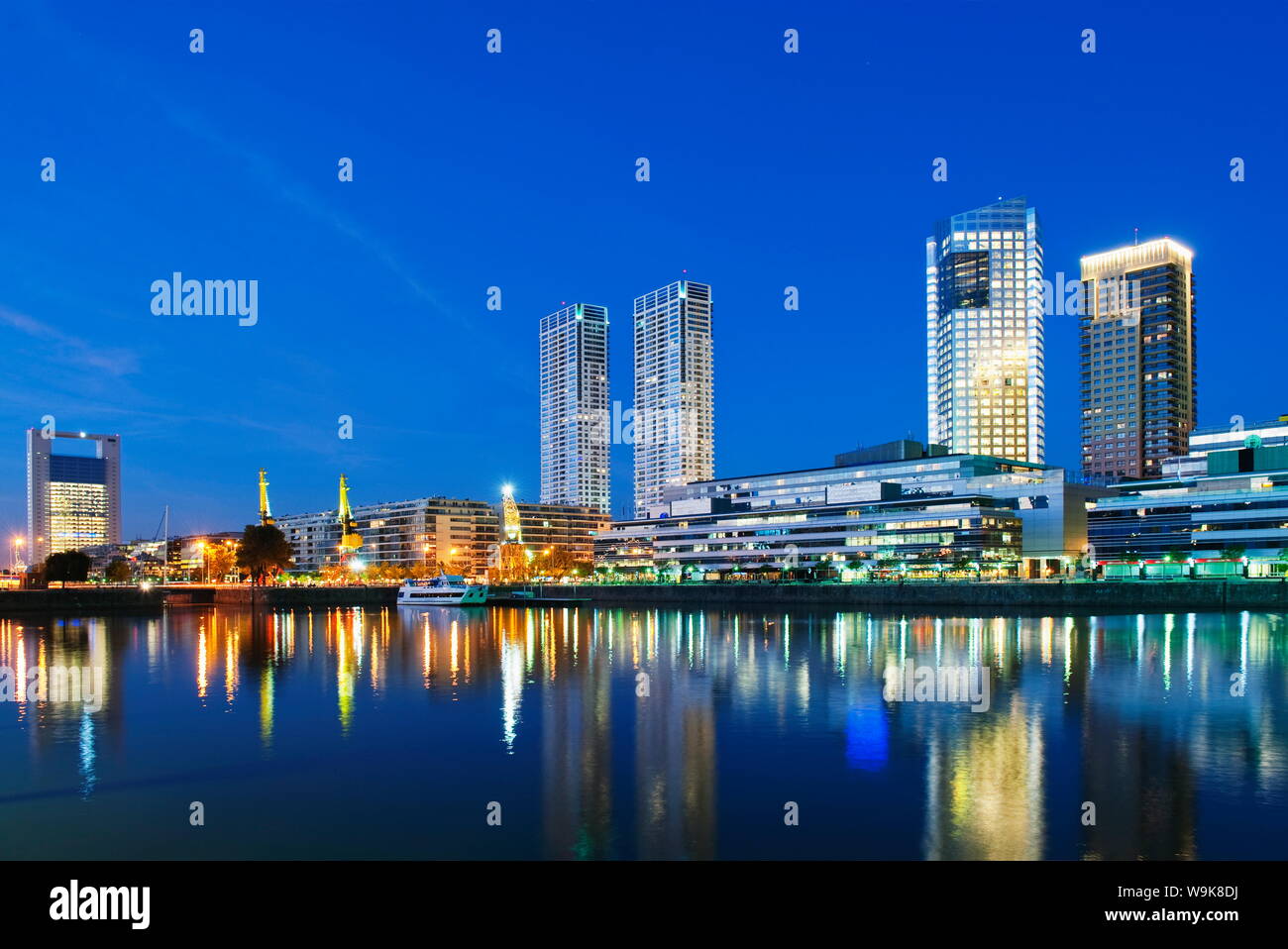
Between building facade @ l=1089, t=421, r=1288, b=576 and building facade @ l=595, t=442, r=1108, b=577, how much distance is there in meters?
8.23

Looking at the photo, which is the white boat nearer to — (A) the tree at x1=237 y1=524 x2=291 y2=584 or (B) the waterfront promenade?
(B) the waterfront promenade

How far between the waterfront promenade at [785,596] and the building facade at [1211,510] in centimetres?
2624

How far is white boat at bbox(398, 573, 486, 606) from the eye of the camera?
122 meters

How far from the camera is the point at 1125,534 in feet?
456

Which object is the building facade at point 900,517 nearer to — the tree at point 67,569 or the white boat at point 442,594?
the white boat at point 442,594

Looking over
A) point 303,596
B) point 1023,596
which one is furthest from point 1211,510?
point 303,596

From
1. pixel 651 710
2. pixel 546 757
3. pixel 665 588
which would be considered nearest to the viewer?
pixel 546 757

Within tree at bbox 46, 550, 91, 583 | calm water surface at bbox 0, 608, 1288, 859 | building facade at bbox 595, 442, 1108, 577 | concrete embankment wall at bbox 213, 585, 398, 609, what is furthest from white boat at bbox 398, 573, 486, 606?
calm water surface at bbox 0, 608, 1288, 859

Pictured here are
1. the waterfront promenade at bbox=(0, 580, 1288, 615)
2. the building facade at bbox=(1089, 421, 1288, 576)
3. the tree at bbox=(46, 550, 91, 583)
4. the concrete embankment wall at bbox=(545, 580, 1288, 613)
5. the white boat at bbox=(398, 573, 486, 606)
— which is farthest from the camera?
the tree at bbox=(46, 550, 91, 583)

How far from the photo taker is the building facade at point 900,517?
14788cm
